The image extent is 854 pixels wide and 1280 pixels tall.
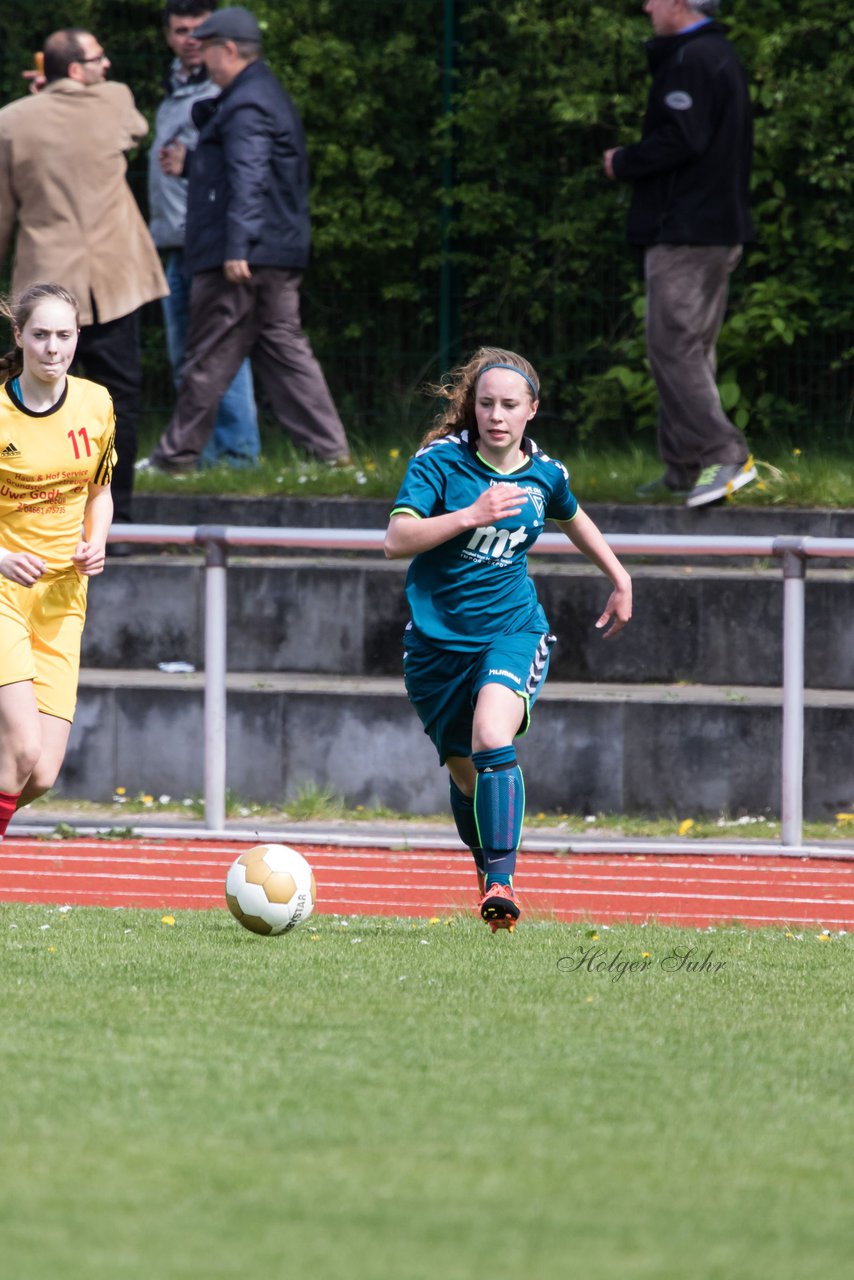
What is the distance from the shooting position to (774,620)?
1022cm

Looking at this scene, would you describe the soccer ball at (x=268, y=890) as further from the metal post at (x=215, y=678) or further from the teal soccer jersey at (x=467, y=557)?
the metal post at (x=215, y=678)

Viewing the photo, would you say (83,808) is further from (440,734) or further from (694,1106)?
(694,1106)

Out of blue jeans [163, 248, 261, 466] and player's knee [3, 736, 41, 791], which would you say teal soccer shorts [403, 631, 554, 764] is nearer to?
player's knee [3, 736, 41, 791]

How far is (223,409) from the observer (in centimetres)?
1257

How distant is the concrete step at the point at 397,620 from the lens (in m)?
10.2

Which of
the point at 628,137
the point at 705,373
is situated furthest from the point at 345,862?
the point at 628,137

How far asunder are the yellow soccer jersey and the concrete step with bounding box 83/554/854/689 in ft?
12.3

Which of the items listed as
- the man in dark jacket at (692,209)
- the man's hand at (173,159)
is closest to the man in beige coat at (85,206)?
the man's hand at (173,159)

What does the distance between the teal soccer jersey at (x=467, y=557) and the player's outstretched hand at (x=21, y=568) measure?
3.65ft

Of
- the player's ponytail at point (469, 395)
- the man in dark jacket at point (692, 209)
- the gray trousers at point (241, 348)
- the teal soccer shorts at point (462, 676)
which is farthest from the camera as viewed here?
the gray trousers at point (241, 348)

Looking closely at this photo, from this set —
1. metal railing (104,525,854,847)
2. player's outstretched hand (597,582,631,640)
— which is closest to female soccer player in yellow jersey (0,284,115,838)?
player's outstretched hand (597,582,631,640)

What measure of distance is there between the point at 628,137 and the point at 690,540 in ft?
18.5

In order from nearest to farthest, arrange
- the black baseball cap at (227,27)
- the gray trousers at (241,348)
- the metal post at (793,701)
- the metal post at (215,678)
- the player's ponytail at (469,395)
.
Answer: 1. the player's ponytail at (469,395)
2. the metal post at (793,701)
3. the metal post at (215,678)
4. the black baseball cap at (227,27)
5. the gray trousers at (241,348)

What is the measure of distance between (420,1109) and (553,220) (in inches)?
391
